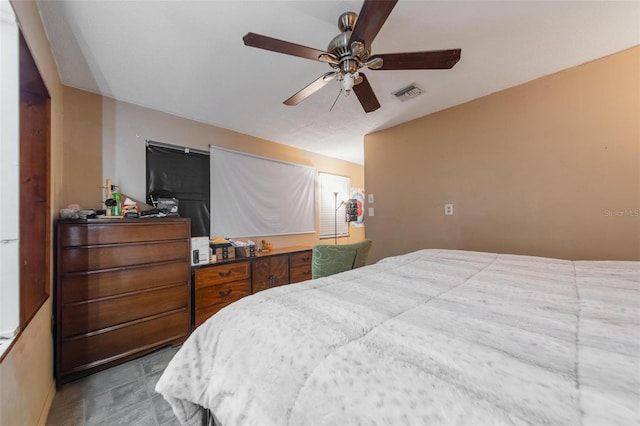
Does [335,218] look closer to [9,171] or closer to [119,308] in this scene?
[119,308]

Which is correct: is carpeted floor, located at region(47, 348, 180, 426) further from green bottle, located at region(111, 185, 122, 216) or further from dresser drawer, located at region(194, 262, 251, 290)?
green bottle, located at region(111, 185, 122, 216)

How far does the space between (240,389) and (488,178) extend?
2.62 metres

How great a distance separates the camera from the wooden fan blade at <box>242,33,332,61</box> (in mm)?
1153

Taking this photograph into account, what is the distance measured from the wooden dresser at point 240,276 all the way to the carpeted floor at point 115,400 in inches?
23.4

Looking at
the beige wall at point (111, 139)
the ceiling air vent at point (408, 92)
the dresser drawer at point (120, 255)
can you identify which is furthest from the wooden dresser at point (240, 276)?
the ceiling air vent at point (408, 92)

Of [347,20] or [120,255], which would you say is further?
[120,255]

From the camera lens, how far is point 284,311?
78cm

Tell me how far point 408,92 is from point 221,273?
2.59 m

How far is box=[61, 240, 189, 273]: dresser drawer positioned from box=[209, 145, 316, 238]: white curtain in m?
0.71

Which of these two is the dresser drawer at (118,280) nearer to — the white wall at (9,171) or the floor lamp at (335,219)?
the white wall at (9,171)

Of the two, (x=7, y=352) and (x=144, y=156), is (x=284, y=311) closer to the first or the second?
(x=7, y=352)

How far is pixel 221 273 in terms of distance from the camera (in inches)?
94.3

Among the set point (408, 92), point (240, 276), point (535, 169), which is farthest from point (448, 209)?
point (240, 276)

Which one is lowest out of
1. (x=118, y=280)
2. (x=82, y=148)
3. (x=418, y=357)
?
(x=118, y=280)
